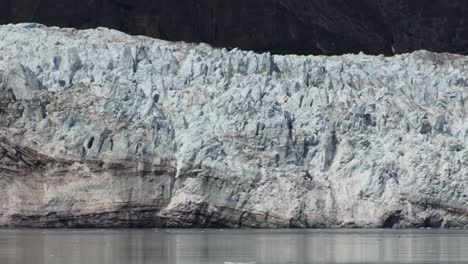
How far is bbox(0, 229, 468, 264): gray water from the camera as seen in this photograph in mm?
22703

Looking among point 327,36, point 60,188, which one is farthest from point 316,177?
point 327,36

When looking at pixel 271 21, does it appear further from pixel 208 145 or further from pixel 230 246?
pixel 230 246

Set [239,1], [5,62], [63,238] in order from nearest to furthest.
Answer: [63,238] < [5,62] < [239,1]

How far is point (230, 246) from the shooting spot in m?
25.4

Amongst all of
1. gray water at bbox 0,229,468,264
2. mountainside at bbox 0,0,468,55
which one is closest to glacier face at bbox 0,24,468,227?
gray water at bbox 0,229,468,264

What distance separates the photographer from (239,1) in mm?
35250

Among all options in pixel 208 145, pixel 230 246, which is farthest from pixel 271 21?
pixel 230 246

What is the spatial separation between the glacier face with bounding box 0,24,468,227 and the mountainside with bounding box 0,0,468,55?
5479 millimetres

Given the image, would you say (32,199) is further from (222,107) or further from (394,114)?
(394,114)

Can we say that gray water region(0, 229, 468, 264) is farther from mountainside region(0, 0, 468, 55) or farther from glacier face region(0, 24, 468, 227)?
mountainside region(0, 0, 468, 55)

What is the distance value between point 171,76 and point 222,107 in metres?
1.28

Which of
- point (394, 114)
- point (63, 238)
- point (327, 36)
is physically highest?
point (327, 36)

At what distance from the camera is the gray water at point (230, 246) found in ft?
74.5

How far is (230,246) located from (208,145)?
277cm
